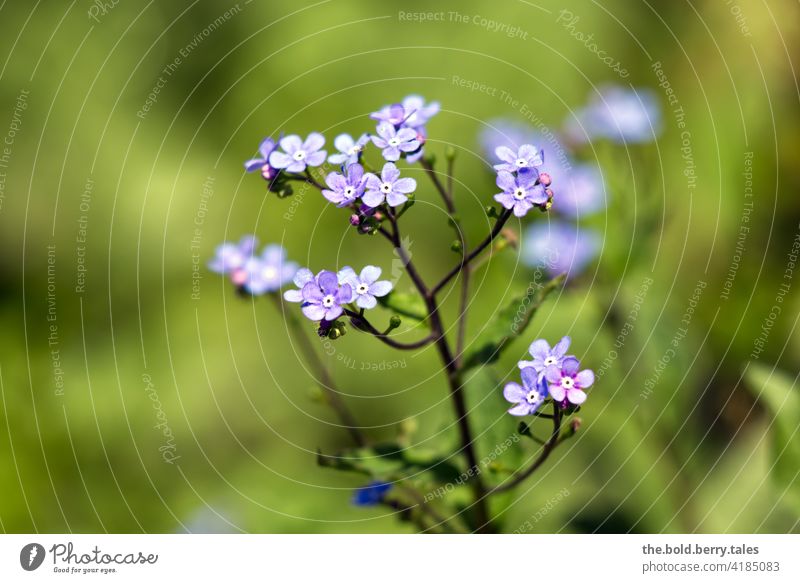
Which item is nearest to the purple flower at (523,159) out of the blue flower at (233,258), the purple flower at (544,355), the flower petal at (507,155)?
the flower petal at (507,155)

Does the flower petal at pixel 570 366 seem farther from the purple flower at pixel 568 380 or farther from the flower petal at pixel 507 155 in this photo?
the flower petal at pixel 507 155

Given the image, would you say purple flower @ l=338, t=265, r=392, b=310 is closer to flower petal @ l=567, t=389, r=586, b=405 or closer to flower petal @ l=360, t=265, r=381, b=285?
flower petal @ l=360, t=265, r=381, b=285

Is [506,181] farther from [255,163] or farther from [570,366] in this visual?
[255,163]

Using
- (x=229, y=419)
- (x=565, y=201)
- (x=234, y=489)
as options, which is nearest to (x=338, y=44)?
(x=565, y=201)

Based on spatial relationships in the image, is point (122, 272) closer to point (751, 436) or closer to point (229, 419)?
point (229, 419)

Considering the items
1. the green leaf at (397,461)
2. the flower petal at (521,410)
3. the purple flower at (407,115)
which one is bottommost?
the green leaf at (397,461)
